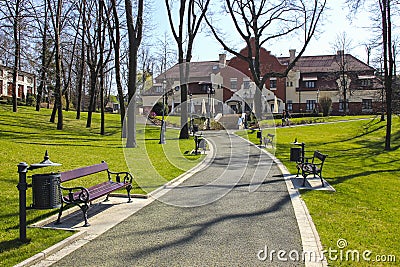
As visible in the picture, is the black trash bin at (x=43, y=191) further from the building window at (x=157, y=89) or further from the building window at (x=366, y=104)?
the building window at (x=366, y=104)

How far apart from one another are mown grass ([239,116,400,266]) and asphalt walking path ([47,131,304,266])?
621 mm

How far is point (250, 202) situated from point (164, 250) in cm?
354

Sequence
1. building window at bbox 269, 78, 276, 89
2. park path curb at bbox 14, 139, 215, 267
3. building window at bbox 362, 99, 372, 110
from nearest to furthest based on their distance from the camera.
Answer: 1. park path curb at bbox 14, 139, 215, 267
2. building window at bbox 362, 99, 372, 110
3. building window at bbox 269, 78, 276, 89

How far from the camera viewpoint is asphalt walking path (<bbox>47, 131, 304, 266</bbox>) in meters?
5.32

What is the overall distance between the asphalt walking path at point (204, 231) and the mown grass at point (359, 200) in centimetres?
62

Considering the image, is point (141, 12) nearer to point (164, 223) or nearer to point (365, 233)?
point (164, 223)

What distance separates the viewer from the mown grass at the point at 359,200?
608 cm

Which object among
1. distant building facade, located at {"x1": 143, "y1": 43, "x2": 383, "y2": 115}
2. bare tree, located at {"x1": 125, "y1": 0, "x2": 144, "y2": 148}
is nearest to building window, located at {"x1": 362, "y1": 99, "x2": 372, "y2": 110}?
distant building facade, located at {"x1": 143, "y1": 43, "x2": 383, "y2": 115}

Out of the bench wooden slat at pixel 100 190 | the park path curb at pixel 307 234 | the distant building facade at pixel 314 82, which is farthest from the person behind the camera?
the distant building facade at pixel 314 82

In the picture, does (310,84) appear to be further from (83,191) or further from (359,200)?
(83,191)

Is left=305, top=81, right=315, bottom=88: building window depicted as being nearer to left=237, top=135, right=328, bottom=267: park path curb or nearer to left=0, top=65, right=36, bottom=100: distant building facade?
left=0, top=65, right=36, bottom=100: distant building facade

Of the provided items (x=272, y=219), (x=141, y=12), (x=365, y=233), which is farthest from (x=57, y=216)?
(x=141, y=12)

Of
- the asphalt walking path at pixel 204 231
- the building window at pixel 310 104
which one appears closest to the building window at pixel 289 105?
the building window at pixel 310 104

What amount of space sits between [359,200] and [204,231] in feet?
14.5
